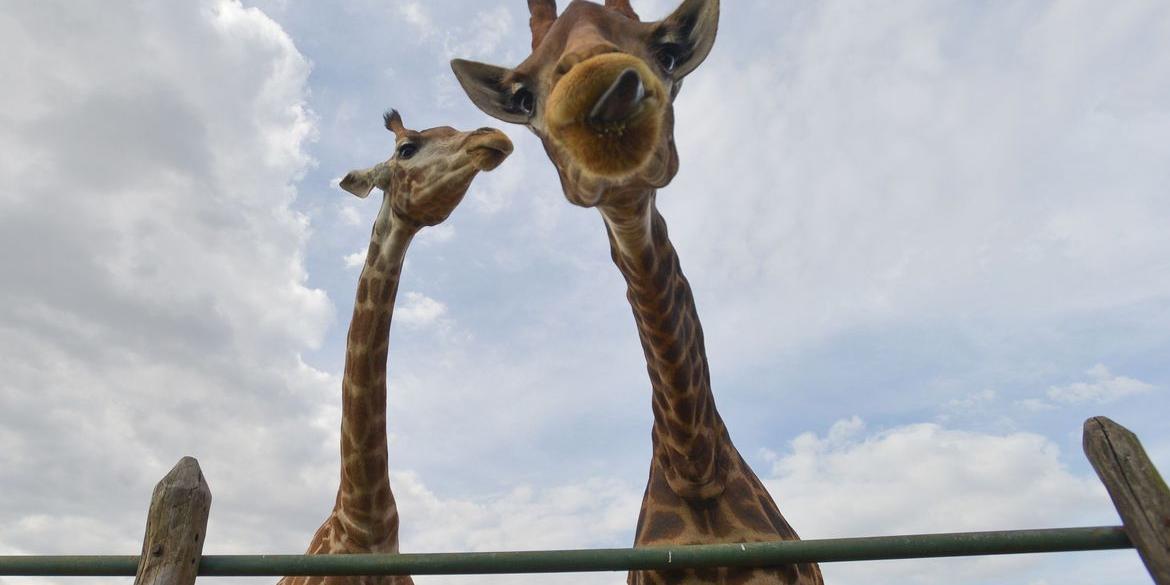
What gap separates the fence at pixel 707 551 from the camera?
2.25 m

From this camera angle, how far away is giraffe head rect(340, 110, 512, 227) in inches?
200

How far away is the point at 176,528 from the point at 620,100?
187 centimetres

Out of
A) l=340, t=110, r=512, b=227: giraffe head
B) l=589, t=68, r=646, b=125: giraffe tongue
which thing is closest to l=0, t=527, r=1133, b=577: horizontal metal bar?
l=589, t=68, r=646, b=125: giraffe tongue

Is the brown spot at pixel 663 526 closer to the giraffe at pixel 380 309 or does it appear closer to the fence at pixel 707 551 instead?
the fence at pixel 707 551

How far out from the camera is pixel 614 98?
221cm

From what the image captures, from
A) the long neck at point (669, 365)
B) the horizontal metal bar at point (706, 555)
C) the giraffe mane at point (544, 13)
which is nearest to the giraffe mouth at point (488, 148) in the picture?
the giraffe mane at point (544, 13)

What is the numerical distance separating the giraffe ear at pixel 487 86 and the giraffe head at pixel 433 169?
1.91 m

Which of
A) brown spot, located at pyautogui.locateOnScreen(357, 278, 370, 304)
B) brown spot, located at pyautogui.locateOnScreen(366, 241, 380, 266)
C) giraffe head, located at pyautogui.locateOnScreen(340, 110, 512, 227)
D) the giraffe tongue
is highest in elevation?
giraffe head, located at pyautogui.locateOnScreen(340, 110, 512, 227)

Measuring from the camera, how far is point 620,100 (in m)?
2.22

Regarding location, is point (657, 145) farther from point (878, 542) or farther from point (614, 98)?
point (878, 542)

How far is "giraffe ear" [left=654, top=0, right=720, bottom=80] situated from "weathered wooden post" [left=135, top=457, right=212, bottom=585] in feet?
7.10

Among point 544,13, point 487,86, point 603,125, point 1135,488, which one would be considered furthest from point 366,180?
point 1135,488

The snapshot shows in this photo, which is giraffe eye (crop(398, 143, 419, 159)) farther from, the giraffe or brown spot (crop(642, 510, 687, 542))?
brown spot (crop(642, 510, 687, 542))

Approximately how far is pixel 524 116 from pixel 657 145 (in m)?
0.74
